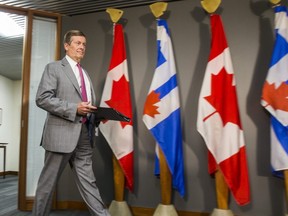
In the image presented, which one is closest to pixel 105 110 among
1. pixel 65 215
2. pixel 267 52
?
pixel 65 215

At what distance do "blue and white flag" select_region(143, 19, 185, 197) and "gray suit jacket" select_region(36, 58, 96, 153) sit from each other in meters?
0.68

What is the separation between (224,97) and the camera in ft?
7.18

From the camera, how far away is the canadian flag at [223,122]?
2.08 meters

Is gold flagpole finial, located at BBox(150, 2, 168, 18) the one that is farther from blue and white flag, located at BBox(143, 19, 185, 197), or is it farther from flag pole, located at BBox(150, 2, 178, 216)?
flag pole, located at BBox(150, 2, 178, 216)

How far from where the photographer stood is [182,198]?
245cm

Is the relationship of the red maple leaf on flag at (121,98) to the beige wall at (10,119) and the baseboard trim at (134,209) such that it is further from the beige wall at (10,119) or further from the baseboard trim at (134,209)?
the beige wall at (10,119)

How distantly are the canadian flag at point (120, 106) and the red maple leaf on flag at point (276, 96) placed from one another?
1.10 m

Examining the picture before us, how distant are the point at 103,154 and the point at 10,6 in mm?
1729

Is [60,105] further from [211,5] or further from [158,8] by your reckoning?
[211,5]

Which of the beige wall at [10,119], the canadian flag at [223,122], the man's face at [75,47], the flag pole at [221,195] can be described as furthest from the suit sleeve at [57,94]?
the beige wall at [10,119]

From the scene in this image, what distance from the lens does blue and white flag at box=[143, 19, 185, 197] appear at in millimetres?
2256

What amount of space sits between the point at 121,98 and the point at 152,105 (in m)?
0.30

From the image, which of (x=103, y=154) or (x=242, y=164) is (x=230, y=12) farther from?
(x=103, y=154)

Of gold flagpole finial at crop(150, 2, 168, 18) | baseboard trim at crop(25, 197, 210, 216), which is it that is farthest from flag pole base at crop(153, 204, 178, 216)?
gold flagpole finial at crop(150, 2, 168, 18)
